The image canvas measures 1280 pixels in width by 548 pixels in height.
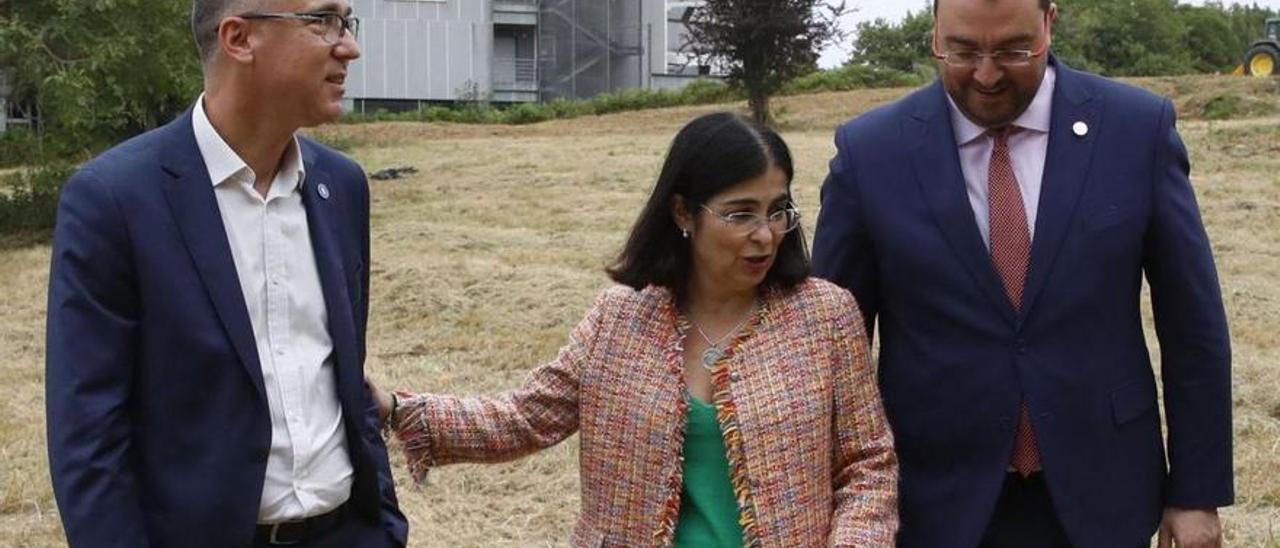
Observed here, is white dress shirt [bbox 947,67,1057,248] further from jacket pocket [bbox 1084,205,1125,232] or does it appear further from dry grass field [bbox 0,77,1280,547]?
dry grass field [bbox 0,77,1280,547]

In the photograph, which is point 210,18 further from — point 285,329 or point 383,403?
point 383,403

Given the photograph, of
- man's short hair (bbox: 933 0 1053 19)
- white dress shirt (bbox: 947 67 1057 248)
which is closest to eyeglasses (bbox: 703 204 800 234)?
white dress shirt (bbox: 947 67 1057 248)

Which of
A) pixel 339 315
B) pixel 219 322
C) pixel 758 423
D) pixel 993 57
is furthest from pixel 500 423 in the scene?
pixel 993 57

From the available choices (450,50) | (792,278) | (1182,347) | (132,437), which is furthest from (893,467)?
(450,50)

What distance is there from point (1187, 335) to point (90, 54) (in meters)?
13.4

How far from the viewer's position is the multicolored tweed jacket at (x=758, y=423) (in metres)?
3.01

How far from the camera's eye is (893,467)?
3119mm

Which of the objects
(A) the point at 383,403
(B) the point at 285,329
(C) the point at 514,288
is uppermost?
(B) the point at 285,329

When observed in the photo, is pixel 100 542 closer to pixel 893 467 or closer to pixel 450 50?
pixel 893 467

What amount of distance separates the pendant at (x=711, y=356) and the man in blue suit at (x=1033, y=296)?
35 cm

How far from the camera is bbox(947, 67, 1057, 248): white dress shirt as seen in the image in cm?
320

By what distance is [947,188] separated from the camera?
3.21 meters

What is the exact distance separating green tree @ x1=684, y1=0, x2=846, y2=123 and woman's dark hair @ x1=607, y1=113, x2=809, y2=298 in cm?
2024

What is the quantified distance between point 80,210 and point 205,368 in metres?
0.34
